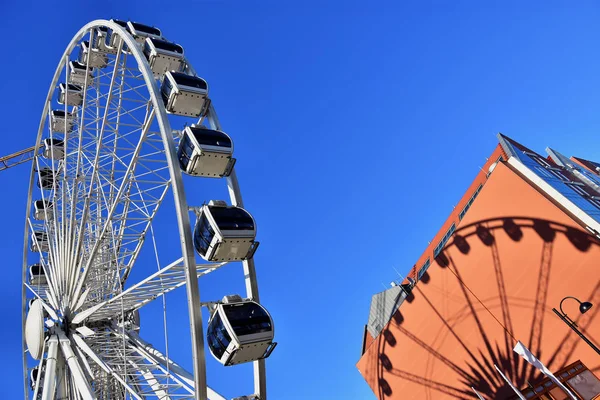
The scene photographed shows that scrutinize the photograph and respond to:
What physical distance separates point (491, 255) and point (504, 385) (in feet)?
22.5

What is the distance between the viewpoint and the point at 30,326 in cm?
1720

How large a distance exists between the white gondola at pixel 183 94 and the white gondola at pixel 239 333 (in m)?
6.55

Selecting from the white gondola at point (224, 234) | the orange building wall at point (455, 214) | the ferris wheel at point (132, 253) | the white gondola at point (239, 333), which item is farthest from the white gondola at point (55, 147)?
the orange building wall at point (455, 214)

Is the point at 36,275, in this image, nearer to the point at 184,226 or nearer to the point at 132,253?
the point at 132,253

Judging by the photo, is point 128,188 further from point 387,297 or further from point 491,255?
point 387,297

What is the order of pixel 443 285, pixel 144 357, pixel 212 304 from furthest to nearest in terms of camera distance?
pixel 443 285
pixel 144 357
pixel 212 304

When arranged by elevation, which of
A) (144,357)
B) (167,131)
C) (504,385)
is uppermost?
(167,131)

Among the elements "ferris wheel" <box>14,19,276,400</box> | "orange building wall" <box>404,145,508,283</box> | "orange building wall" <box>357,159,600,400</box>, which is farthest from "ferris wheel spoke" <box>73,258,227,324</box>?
"orange building wall" <box>404,145,508,283</box>

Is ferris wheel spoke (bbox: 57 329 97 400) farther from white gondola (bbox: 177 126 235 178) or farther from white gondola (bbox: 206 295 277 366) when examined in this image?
white gondola (bbox: 177 126 235 178)

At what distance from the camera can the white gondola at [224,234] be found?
10.9 m

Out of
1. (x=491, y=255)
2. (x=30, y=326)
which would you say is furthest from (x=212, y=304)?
(x=491, y=255)

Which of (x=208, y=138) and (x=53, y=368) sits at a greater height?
(x=208, y=138)

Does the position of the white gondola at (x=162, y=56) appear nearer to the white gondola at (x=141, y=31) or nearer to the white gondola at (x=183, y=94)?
the white gondola at (x=141, y=31)

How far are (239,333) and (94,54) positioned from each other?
1575cm
